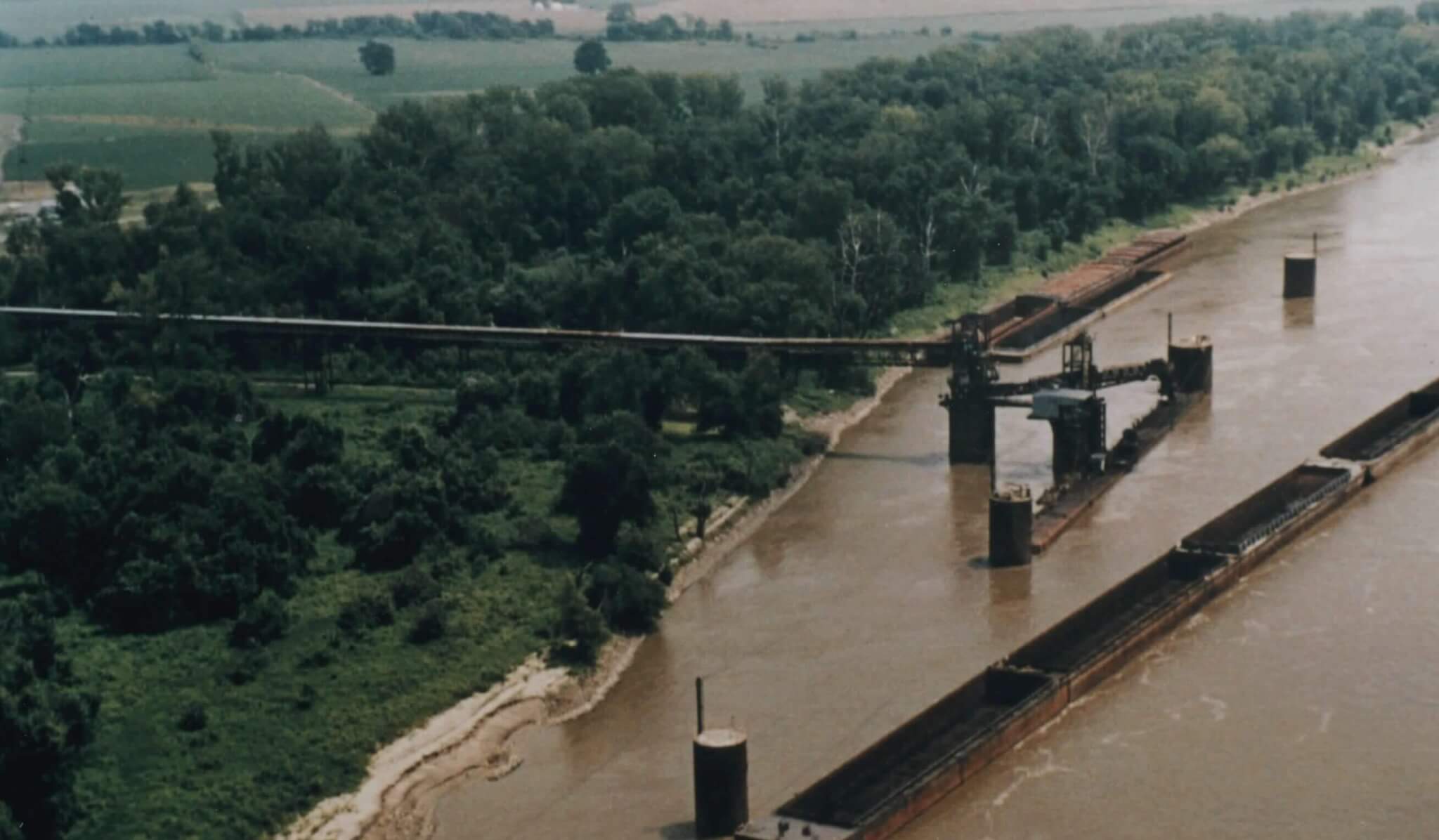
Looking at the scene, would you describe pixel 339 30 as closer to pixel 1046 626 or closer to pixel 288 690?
pixel 1046 626

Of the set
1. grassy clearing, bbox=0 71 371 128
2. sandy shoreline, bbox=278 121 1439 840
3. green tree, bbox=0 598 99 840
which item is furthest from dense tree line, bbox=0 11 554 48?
green tree, bbox=0 598 99 840

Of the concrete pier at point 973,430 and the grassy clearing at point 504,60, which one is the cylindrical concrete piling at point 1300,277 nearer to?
the concrete pier at point 973,430


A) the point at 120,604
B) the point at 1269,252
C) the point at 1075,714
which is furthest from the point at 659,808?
the point at 1269,252

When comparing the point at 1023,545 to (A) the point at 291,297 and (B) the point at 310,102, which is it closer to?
(A) the point at 291,297

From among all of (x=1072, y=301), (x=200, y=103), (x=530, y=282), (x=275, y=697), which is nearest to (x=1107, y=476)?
(x=1072, y=301)

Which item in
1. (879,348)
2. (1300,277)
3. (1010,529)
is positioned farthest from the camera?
(1300,277)

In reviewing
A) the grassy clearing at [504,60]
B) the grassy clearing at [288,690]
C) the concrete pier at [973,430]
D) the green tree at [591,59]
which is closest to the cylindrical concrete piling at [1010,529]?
the grassy clearing at [288,690]

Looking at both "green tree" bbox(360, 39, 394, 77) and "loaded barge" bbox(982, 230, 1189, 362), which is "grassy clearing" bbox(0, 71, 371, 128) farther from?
"loaded barge" bbox(982, 230, 1189, 362)
